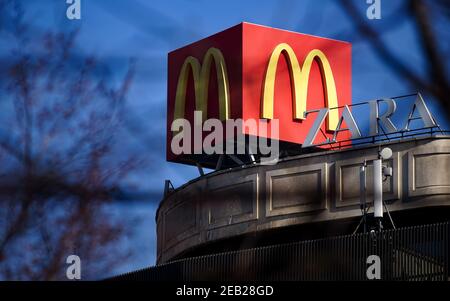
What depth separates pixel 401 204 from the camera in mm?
38875

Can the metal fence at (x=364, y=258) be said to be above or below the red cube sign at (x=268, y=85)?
below

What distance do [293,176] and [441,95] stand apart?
114ft

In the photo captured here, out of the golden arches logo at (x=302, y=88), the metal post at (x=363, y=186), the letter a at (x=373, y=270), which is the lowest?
the letter a at (x=373, y=270)

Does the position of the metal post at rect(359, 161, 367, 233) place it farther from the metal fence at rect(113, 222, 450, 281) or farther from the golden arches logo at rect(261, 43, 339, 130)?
the metal fence at rect(113, 222, 450, 281)

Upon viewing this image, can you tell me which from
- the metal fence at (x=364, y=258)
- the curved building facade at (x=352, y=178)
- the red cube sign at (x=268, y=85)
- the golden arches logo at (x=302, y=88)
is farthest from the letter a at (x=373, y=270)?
the golden arches logo at (x=302, y=88)

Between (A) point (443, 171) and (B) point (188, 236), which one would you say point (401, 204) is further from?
(B) point (188, 236)

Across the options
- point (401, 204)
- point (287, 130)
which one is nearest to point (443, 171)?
point (401, 204)

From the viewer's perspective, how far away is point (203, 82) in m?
44.5

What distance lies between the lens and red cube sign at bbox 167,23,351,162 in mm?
42875

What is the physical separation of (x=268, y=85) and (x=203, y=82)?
3.43 meters

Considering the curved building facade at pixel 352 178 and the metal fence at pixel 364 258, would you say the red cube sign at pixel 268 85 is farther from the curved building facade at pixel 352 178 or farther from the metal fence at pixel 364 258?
the metal fence at pixel 364 258

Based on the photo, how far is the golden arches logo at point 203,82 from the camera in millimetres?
42438

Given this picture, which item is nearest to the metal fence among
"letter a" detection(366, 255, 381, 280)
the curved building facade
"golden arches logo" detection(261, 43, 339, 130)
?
"letter a" detection(366, 255, 381, 280)

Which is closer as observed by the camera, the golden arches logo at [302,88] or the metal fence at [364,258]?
the metal fence at [364,258]
